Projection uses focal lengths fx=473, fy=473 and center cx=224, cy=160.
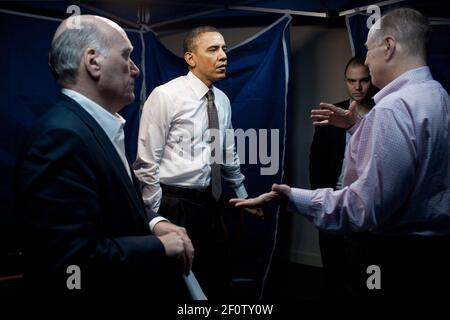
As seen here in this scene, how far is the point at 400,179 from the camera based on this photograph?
4.66ft

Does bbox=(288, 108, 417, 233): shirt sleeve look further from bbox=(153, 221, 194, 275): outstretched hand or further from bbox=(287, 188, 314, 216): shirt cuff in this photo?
bbox=(153, 221, 194, 275): outstretched hand

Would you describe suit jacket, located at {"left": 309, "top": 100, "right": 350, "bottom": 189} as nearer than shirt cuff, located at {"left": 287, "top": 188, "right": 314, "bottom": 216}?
No

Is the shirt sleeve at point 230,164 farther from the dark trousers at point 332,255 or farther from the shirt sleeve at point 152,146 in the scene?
the dark trousers at point 332,255

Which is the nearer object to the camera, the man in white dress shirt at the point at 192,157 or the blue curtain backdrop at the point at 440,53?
the man in white dress shirt at the point at 192,157

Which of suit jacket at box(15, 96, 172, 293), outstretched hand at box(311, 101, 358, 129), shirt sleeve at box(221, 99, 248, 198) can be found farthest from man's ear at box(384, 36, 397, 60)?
shirt sleeve at box(221, 99, 248, 198)

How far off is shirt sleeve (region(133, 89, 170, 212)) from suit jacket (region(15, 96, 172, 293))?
1384 mm

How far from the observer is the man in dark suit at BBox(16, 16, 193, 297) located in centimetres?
107

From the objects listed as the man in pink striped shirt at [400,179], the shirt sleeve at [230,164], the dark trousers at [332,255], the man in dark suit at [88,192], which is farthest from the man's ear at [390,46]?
the dark trousers at [332,255]

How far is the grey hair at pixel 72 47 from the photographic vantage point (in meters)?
1.27

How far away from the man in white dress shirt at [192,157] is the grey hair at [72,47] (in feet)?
4.44

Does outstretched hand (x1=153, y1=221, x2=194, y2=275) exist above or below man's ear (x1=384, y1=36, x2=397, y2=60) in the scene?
below

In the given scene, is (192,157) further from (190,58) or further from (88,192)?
(88,192)
